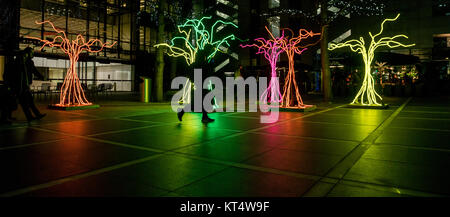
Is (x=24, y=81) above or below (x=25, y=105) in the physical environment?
above

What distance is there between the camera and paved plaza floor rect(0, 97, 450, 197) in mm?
3152

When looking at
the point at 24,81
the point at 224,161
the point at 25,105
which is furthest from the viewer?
the point at 24,81

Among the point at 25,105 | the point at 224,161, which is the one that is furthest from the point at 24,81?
the point at 224,161

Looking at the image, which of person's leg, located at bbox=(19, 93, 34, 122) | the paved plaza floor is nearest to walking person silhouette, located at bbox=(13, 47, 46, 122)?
person's leg, located at bbox=(19, 93, 34, 122)

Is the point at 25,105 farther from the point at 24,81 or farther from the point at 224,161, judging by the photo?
the point at 224,161

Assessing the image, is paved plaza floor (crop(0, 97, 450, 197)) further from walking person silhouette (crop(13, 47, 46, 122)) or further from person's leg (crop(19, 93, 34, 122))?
walking person silhouette (crop(13, 47, 46, 122))

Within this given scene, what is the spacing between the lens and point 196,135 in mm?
6312

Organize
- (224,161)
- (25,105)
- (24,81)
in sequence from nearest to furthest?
(224,161)
(25,105)
(24,81)

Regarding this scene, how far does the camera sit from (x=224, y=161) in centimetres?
425

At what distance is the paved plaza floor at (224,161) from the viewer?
3.15 meters

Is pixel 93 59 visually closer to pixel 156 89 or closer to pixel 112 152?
pixel 156 89

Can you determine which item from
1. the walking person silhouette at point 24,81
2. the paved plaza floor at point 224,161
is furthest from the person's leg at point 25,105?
the paved plaza floor at point 224,161
